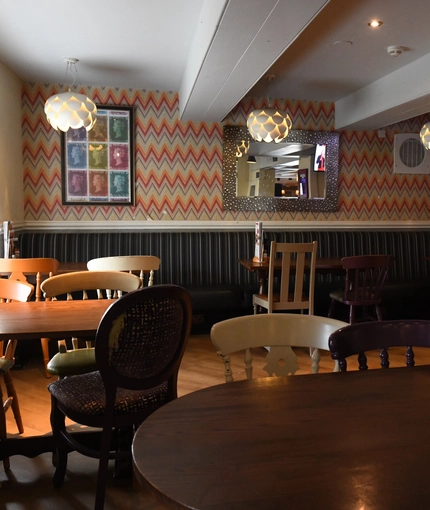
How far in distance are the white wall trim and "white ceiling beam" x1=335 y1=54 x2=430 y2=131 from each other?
1.20 metres

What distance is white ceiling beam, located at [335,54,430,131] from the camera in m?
4.63

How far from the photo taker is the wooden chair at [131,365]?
1.89m

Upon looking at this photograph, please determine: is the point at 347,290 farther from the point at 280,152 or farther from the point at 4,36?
the point at 4,36

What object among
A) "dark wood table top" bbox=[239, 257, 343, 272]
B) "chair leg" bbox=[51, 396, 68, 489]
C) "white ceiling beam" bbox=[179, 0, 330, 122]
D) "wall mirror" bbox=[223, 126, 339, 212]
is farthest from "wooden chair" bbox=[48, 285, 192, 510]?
"wall mirror" bbox=[223, 126, 339, 212]

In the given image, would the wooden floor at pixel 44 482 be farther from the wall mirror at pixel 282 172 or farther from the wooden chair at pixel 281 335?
the wall mirror at pixel 282 172

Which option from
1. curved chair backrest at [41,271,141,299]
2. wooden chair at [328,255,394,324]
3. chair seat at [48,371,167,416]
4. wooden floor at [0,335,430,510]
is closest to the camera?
chair seat at [48,371,167,416]

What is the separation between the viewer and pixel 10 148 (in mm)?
5133

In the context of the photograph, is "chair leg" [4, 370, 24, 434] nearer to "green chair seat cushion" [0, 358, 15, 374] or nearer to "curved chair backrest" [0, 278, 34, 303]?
"green chair seat cushion" [0, 358, 15, 374]

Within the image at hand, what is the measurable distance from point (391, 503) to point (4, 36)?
14.5 ft

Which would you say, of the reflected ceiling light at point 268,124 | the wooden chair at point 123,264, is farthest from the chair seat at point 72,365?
the reflected ceiling light at point 268,124

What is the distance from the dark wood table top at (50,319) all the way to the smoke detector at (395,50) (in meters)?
→ 3.25

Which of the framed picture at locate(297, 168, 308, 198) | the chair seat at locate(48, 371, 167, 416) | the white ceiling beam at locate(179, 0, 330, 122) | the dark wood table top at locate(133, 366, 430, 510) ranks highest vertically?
the white ceiling beam at locate(179, 0, 330, 122)

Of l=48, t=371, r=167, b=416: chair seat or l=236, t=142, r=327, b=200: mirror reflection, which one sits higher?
l=236, t=142, r=327, b=200: mirror reflection

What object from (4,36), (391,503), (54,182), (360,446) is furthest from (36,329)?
(54,182)
